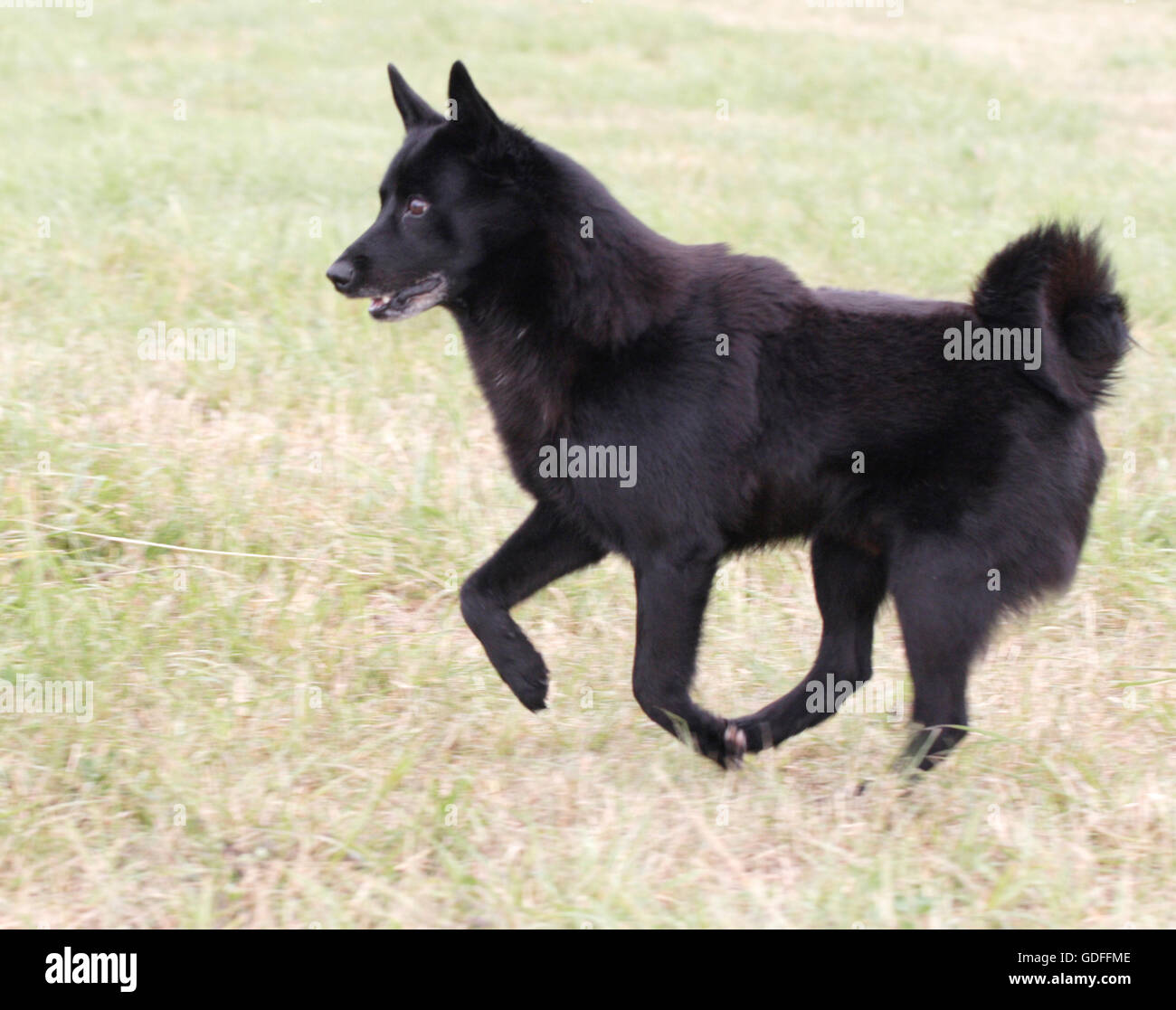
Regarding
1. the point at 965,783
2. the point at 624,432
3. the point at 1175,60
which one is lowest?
the point at 965,783

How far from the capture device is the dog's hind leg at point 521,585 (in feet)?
11.5

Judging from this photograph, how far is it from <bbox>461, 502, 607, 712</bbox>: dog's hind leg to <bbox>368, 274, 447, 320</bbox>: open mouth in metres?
0.57

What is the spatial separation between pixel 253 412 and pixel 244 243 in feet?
6.79

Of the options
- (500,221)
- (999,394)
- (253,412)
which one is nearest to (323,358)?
(253,412)

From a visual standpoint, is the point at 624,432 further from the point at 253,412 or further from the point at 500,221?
the point at 253,412

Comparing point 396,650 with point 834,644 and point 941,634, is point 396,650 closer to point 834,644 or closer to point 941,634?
point 834,644

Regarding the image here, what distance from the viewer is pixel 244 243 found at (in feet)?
23.3
